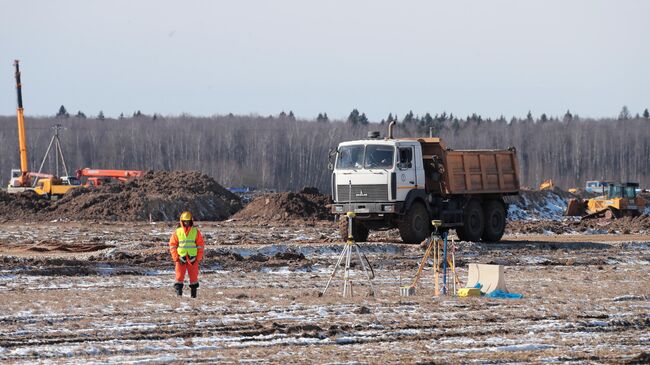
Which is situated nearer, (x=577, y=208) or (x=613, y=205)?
(x=613, y=205)

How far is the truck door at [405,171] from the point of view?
92.2 ft

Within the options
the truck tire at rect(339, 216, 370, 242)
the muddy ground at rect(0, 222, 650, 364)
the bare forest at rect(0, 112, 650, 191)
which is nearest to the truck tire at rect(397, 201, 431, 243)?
the truck tire at rect(339, 216, 370, 242)

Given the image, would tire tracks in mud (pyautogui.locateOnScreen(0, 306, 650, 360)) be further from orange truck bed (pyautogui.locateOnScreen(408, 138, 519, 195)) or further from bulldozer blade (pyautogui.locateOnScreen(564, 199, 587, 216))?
bulldozer blade (pyautogui.locateOnScreen(564, 199, 587, 216))

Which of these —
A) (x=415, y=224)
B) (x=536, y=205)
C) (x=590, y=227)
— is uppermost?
(x=415, y=224)

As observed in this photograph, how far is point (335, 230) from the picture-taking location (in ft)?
120

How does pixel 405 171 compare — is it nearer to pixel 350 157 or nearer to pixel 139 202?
pixel 350 157

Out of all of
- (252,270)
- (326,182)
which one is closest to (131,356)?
(252,270)

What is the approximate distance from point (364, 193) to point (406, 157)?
4.63 ft

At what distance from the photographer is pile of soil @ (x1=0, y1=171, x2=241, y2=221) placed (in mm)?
46719

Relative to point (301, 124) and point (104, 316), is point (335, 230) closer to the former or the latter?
point (104, 316)

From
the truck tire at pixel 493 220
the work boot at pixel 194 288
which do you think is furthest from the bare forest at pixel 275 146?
the work boot at pixel 194 288

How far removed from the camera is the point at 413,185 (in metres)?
28.4

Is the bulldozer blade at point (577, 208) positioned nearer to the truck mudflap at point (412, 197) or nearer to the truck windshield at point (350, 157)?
the truck mudflap at point (412, 197)

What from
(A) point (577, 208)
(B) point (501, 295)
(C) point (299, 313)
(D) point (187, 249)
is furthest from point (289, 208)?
(C) point (299, 313)
